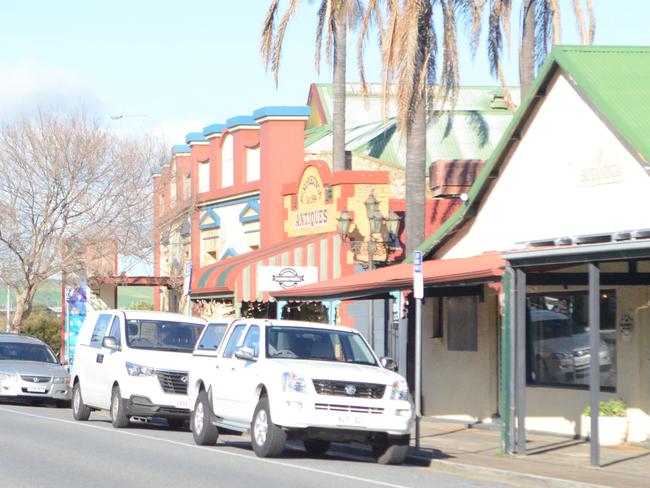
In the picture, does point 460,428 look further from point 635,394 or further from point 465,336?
point 635,394

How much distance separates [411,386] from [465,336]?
2.53m

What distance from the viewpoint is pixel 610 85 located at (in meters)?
18.9

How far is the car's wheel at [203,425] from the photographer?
60.8 ft

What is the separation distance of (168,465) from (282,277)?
1169 centimetres

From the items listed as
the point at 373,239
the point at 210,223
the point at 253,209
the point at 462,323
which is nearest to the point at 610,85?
the point at 462,323

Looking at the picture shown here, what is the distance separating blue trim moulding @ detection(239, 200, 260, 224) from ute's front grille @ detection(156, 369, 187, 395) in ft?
47.6

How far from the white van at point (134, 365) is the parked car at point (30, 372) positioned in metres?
3.35

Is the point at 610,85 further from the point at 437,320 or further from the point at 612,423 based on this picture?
the point at 437,320

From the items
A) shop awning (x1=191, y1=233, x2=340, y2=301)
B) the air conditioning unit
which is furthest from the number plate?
shop awning (x1=191, y1=233, x2=340, y2=301)

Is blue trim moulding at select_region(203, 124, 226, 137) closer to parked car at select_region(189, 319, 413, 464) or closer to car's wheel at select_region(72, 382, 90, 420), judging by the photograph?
car's wheel at select_region(72, 382, 90, 420)

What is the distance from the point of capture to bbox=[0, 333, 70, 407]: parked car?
27.4m

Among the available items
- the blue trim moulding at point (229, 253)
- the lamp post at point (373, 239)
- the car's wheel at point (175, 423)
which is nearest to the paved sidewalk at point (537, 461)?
the car's wheel at point (175, 423)

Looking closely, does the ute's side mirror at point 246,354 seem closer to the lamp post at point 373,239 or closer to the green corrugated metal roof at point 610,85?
the green corrugated metal roof at point 610,85

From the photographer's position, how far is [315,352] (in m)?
17.5
